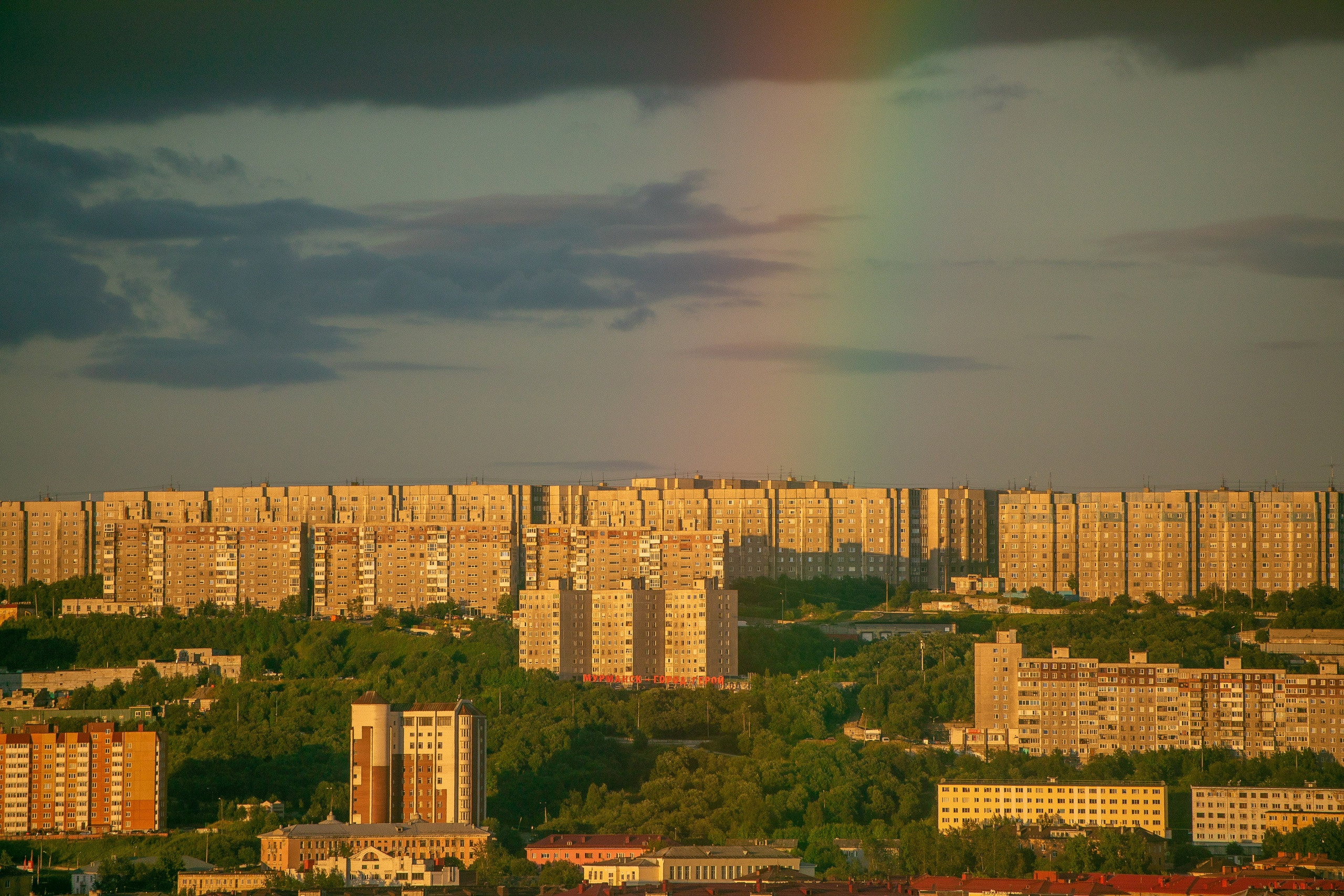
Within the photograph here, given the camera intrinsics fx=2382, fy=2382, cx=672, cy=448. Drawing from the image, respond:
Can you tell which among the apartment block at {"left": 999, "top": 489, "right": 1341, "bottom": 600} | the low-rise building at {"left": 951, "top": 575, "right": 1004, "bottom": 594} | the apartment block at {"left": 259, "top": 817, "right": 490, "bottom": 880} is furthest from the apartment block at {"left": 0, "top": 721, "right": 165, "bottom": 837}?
the apartment block at {"left": 999, "top": 489, "right": 1341, "bottom": 600}

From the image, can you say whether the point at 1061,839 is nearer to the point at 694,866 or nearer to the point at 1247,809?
the point at 1247,809

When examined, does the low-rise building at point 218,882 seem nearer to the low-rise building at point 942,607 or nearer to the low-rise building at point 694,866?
the low-rise building at point 694,866

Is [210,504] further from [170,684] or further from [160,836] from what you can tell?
[160,836]

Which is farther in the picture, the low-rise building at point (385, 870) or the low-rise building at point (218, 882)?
the low-rise building at point (385, 870)

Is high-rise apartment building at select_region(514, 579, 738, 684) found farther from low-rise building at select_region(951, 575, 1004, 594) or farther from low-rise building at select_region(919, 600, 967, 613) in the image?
low-rise building at select_region(951, 575, 1004, 594)

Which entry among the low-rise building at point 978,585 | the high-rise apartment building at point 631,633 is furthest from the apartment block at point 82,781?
the low-rise building at point 978,585

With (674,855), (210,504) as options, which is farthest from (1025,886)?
(210,504)

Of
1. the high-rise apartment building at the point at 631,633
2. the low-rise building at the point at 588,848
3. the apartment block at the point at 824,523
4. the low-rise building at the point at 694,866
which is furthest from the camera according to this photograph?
the apartment block at the point at 824,523
